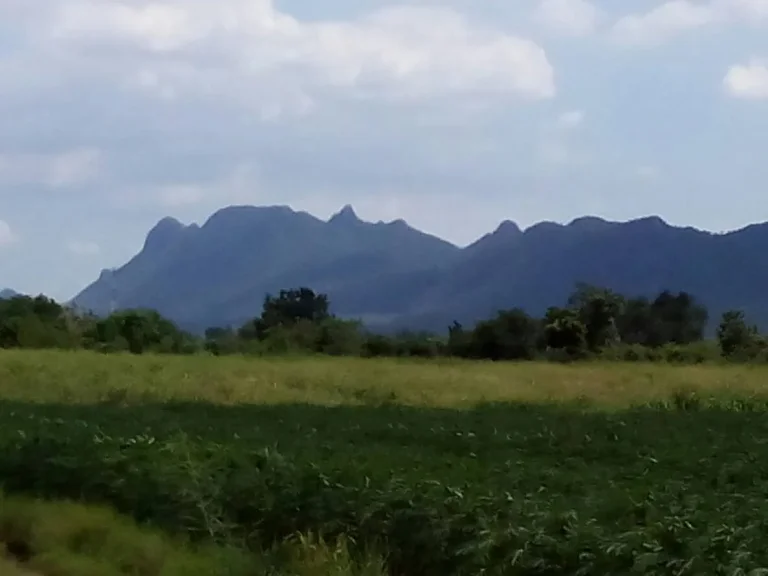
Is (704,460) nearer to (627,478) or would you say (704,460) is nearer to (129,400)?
(627,478)

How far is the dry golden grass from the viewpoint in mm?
28219

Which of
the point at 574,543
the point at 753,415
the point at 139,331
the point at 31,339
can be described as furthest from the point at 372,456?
the point at 139,331

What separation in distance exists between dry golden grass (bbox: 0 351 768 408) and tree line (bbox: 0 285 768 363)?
1522 centimetres

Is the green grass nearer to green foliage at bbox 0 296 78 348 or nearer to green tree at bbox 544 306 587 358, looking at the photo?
green tree at bbox 544 306 587 358

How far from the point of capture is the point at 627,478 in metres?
11.8

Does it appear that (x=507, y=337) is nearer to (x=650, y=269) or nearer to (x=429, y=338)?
(x=429, y=338)

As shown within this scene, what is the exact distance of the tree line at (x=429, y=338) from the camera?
5550cm

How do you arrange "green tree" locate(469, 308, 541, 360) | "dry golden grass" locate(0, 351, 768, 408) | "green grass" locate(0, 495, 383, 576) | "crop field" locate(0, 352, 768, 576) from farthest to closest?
"green tree" locate(469, 308, 541, 360), "dry golden grass" locate(0, 351, 768, 408), "green grass" locate(0, 495, 383, 576), "crop field" locate(0, 352, 768, 576)

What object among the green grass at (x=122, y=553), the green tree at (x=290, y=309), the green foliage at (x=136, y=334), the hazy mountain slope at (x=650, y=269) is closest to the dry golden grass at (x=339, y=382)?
the green grass at (x=122, y=553)

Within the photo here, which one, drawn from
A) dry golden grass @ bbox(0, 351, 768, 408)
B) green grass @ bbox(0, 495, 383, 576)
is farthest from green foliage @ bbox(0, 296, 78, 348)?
green grass @ bbox(0, 495, 383, 576)

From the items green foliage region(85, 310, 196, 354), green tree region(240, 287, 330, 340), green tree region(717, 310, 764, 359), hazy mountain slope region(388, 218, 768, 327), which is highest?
hazy mountain slope region(388, 218, 768, 327)

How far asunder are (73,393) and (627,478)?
61.4ft

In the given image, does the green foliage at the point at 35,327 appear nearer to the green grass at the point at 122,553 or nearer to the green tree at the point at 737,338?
the green tree at the point at 737,338

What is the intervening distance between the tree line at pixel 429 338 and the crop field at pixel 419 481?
3343 cm
